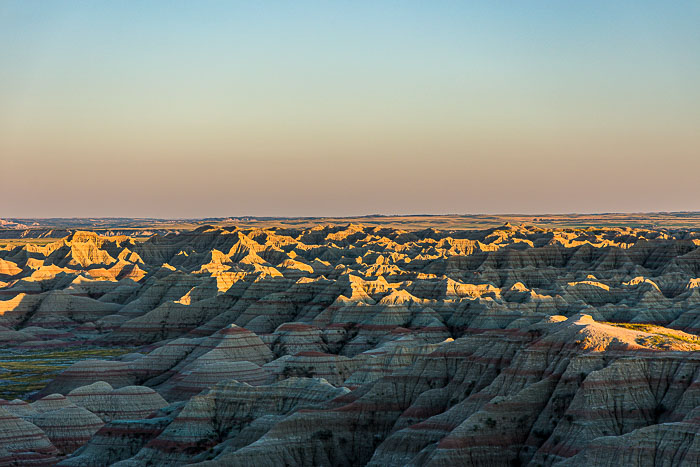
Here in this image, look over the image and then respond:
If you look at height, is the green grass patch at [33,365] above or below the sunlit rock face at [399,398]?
below

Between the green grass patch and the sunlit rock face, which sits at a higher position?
the sunlit rock face

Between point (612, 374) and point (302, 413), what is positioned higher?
point (612, 374)

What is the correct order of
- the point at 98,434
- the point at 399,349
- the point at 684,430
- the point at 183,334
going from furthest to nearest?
the point at 183,334 < the point at 399,349 < the point at 98,434 < the point at 684,430

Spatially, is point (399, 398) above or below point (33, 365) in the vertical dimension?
above

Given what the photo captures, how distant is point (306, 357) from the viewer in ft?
373

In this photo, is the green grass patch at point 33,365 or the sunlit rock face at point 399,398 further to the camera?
the green grass patch at point 33,365

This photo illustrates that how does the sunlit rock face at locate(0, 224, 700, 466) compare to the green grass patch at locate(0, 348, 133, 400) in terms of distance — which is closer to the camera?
the sunlit rock face at locate(0, 224, 700, 466)

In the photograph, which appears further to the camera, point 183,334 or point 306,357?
point 183,334

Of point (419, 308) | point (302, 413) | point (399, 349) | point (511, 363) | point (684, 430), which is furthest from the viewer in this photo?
point (419, 308)

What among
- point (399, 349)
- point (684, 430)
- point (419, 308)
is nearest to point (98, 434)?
point (399, 349)

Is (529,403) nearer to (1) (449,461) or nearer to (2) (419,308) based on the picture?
(1) (449,461)

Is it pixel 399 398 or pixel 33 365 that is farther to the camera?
pixel 33 365

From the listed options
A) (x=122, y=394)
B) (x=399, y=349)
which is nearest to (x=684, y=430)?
(x=399, y=349)

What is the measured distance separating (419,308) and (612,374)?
95.3m
